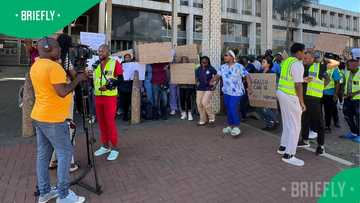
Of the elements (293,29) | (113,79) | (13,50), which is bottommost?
(113,79)

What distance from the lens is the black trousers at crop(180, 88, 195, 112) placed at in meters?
9.18

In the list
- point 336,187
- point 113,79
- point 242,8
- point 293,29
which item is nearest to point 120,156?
point 113,79

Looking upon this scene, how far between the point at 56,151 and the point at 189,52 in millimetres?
5924

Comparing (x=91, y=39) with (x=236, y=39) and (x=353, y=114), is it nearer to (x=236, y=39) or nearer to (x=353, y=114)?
(x=353, y=114)

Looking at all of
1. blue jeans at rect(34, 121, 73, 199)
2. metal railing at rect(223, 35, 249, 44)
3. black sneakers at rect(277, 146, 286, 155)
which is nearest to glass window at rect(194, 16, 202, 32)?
metal railing at rect(223, 35, 249, 44)

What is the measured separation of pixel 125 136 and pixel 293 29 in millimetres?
52893

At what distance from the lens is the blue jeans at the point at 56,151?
390cm

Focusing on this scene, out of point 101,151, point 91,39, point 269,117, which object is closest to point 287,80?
point 269,117

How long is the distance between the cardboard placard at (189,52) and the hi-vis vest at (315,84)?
3358 mm

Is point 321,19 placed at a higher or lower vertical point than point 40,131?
higher

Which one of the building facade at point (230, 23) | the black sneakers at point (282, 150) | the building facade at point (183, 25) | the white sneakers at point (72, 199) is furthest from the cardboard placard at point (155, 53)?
the building facade at point (183, 25)

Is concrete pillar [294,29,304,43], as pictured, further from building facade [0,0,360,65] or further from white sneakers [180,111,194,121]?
white sneakers [180,111,194,121]

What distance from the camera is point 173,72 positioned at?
9.02m

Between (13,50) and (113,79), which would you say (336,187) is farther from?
(13,50)
